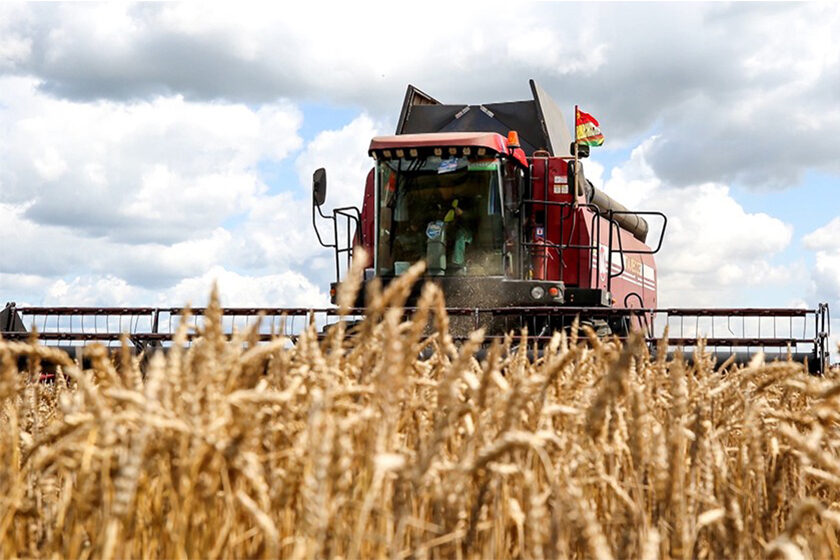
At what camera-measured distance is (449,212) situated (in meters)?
10.4

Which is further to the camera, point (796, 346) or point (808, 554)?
point (796, 346)

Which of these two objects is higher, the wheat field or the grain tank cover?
the grain tank cover

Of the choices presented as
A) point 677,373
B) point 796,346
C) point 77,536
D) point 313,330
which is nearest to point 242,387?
point 313,330

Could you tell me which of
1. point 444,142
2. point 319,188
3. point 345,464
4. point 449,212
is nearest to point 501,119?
point 444,142

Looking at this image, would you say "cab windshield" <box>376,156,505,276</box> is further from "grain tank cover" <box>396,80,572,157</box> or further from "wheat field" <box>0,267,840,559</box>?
"wheat field" <box>0,267,840,559</box>

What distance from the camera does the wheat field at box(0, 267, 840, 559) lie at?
1.58 meters

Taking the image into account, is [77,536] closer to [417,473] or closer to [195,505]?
[195,505]

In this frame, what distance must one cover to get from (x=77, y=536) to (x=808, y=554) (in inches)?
66.8

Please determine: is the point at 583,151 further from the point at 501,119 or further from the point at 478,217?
the point at 501,119

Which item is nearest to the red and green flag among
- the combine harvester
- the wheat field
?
the combine harvester

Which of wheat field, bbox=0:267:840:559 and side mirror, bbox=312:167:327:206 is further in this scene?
side mirror, bbox=312:167:327:206

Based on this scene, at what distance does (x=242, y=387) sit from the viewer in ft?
6.76

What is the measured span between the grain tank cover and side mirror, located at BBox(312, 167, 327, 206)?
9.47ft

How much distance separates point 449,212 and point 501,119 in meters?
3.05
